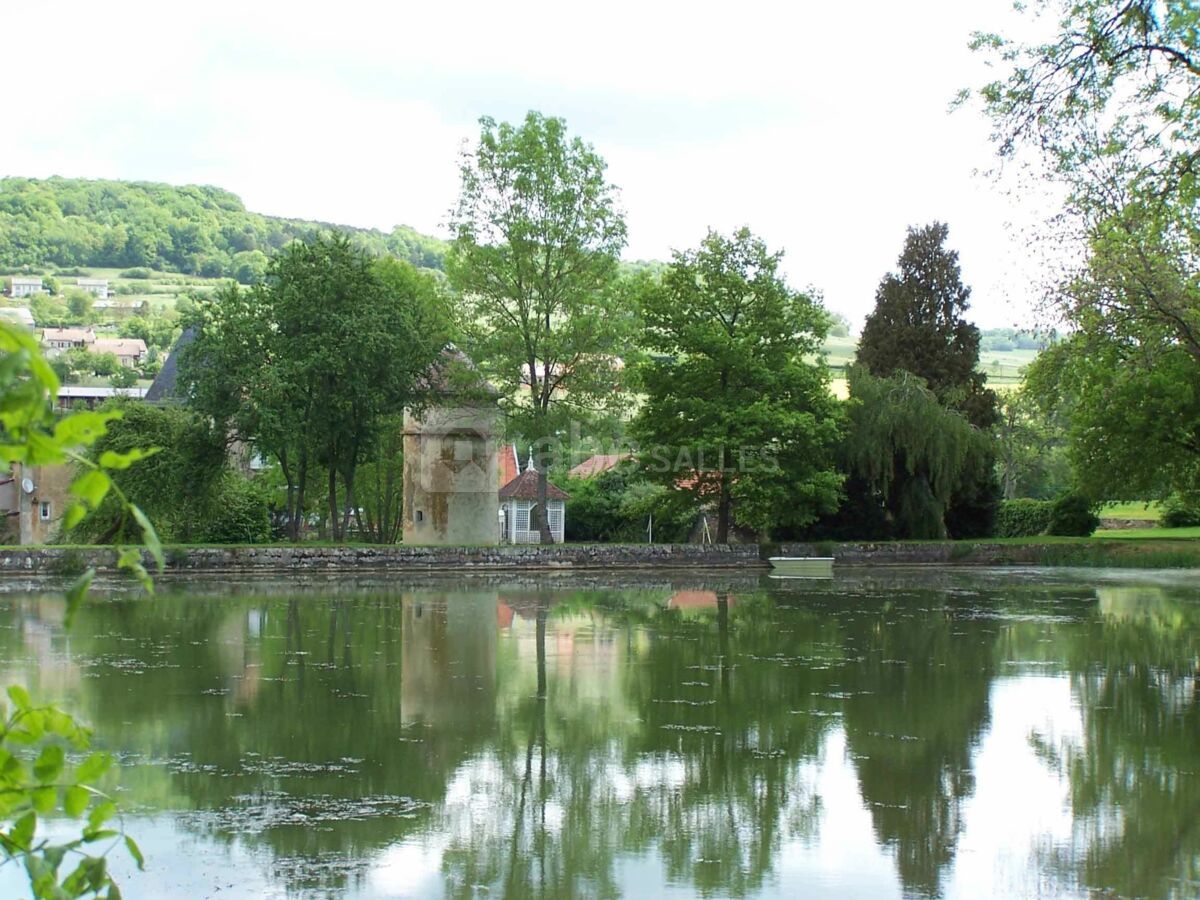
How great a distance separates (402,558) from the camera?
3612 centimetres

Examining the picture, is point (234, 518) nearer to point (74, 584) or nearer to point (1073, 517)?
point (1073, 517)

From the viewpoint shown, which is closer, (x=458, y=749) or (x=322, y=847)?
(x=322, y=847)

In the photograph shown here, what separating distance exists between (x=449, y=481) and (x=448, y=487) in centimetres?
21

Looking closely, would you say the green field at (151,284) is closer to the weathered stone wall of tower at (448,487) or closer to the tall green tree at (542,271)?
the weathered stone wall of tower at (448,487)

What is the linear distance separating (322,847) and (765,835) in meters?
2.86

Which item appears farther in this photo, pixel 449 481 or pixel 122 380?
pixel 122 380

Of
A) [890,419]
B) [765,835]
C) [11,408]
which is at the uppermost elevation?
[890,419]

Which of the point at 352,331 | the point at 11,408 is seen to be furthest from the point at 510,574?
the point at 11,408

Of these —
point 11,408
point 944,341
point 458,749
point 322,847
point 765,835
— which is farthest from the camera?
point 944,341

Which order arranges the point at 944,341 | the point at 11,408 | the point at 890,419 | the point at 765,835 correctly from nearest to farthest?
1. the point at 11,408
2. the point at 765,835
3. the point at 890,419
4. the point at 944,341

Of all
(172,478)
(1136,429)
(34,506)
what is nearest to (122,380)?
(34,506)

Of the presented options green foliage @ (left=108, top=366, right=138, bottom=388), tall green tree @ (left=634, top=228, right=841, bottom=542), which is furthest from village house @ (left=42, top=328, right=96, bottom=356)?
tall green tree @ (left=634, top=228, right=841, bottom=542)

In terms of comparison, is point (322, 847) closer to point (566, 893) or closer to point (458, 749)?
point (566, 893)

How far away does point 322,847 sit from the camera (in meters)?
8.08
